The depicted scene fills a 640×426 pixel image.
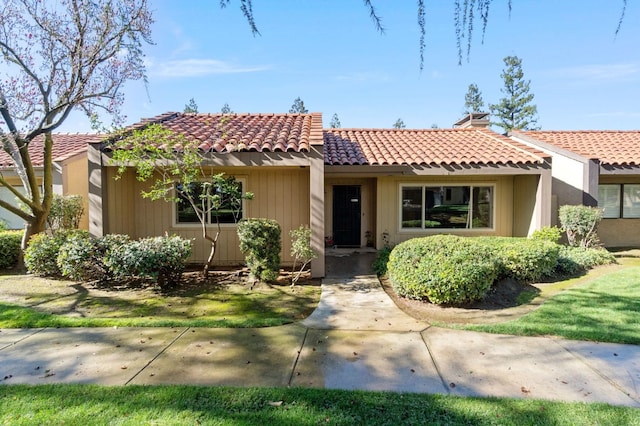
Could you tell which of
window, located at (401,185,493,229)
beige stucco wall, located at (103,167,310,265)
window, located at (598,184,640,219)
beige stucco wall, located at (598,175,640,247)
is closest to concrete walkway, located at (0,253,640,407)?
beige stucco wall, located at (103,167,310,265)

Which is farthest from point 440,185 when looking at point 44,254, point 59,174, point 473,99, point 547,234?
point 473,99

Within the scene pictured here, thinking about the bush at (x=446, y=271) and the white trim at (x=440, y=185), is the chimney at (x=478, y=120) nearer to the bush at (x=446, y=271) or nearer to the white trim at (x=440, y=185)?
the white trim at (x=440, y=185)

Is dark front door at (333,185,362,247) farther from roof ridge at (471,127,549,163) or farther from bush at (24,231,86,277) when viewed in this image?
bush at (24,231,86,277)

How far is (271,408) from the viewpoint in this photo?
3152mm

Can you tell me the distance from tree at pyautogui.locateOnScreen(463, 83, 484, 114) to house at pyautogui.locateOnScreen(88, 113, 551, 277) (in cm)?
4100

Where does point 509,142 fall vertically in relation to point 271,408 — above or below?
above

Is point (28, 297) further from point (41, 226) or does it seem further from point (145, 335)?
point (145, 335)

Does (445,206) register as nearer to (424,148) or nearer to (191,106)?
(424,148)

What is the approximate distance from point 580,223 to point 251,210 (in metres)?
9.35

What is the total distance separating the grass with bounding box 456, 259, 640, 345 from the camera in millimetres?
4891

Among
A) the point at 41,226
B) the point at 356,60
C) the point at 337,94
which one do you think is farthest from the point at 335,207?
the point at 356,60

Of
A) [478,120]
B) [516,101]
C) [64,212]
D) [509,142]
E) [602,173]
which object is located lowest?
[64,212]

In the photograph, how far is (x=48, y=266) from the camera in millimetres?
7961


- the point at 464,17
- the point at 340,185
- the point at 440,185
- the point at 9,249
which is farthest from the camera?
the point at 340,185
